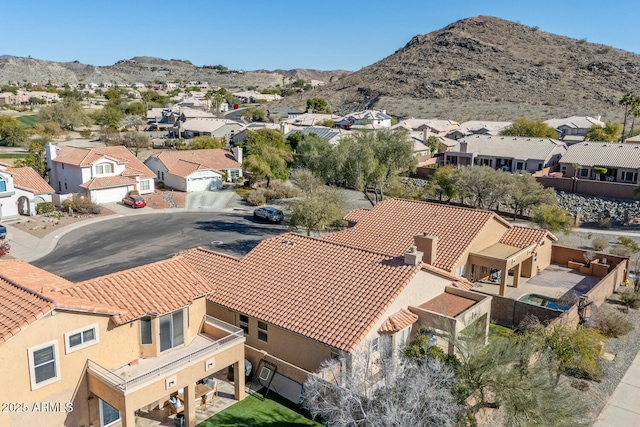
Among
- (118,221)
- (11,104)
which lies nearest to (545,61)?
(118,221)

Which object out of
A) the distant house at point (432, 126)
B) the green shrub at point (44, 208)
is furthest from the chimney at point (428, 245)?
the distant house at point (432, 126)

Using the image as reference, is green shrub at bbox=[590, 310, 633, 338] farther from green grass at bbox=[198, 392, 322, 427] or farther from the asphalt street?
the asphalt street

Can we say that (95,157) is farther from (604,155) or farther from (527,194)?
(604,155)

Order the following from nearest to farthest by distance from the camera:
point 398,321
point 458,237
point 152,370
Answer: point 152,370 < point 398,321 < point 458,237

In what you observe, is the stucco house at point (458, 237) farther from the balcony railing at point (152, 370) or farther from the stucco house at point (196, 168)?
the stucco house at point (196, 168)

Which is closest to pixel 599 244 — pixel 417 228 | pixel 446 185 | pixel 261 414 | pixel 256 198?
pixel 446 185

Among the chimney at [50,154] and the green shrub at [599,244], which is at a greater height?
the chimney at [50,154]

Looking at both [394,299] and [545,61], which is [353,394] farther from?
[545,61]
